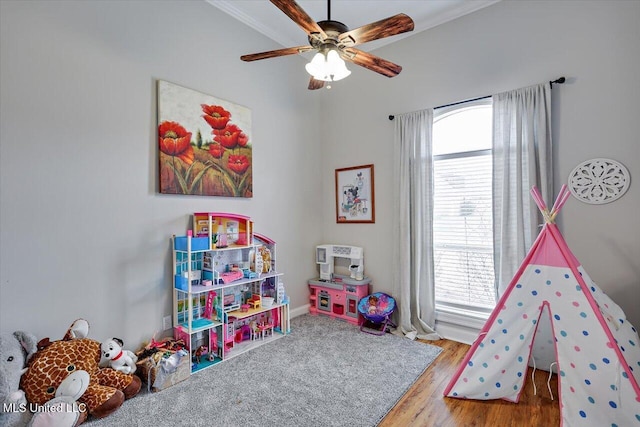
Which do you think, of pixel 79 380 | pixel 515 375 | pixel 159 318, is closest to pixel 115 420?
pixel 79 380

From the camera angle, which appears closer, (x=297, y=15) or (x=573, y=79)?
(x=297, y=15)

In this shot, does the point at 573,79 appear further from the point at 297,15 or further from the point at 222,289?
the point at 222,289

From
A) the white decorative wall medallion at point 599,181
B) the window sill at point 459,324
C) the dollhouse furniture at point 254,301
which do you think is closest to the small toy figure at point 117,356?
the dollhouse furniture at point 254,301

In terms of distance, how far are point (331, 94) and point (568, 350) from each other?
11.8ft

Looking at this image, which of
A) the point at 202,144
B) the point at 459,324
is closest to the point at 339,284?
the point at 459,324

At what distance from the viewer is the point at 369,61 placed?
2029 mm

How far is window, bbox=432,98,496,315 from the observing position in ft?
9.76

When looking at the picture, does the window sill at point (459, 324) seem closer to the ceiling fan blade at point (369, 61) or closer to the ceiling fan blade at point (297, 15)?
the ceiling fan blade at point (369, 61)

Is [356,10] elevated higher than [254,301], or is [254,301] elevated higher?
[356,10]

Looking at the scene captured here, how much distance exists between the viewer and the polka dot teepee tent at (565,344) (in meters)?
1.63

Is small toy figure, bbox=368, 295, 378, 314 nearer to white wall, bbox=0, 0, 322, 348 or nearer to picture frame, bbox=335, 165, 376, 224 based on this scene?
picture frame, bbox=335, 165, 376, 224

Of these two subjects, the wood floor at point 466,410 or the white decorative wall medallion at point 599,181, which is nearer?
the wood floor at point 466,410

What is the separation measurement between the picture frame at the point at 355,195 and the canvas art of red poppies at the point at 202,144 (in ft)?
4.12

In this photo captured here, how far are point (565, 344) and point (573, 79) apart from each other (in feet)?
6.80
